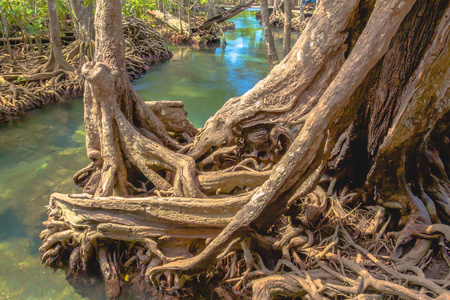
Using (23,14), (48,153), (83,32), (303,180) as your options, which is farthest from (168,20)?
(303,180)

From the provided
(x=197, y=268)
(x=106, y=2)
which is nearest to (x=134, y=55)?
(x=106, y=2)

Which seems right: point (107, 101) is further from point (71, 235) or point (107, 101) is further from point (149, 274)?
point (149, 274)

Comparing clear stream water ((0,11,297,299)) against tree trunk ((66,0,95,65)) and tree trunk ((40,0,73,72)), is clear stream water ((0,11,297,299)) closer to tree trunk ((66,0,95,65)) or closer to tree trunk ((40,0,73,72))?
tree trunk ((40,0,73,72))

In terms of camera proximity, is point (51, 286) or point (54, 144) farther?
point (54, 144)

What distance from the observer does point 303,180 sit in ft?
7.89

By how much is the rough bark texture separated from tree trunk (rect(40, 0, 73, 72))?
5147 millimetres

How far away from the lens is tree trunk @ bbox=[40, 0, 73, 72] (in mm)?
7508

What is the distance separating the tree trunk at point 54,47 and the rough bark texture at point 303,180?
16.9ft

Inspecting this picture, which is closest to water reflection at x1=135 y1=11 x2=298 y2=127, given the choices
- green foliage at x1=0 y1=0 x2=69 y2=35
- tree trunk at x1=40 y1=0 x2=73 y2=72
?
tree trunk at x1=40 y1=0 x2=73 y2=72

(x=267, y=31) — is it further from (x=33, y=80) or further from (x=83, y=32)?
(x=33, y=80)

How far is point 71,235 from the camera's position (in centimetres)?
296

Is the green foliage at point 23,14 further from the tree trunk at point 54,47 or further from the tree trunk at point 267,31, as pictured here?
the tree trunk at point 267,31

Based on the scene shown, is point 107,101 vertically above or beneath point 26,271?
above

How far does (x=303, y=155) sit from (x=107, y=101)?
6.60 ft
